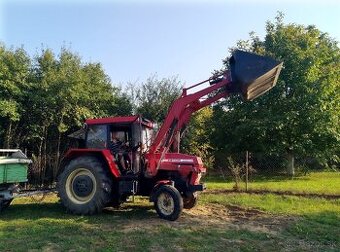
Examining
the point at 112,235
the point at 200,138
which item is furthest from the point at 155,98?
the point at 112,235

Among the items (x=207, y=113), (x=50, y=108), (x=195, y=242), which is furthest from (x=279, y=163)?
(x=195, y=242)

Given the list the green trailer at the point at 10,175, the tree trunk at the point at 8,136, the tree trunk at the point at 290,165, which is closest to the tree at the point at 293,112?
the tree trunk at the point at 290,165

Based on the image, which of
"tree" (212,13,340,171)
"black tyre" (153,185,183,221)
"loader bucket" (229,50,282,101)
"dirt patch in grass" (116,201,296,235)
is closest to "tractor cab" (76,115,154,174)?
"black tyre" (153,185,183,221)

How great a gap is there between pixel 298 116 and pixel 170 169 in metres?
13.5

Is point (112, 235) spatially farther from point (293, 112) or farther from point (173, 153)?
point (293, 112)

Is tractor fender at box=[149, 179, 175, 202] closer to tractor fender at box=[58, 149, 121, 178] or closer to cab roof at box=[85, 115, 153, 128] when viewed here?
tractor fender at box=[58, 149, 121, 178]

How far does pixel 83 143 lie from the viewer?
11.6m

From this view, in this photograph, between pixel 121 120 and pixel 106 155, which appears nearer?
pixel 106 155

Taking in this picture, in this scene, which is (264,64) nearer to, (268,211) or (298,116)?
(268,211)

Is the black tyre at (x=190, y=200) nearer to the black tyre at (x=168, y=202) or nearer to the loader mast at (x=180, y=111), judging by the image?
the black tyre at (x=168, y=202)

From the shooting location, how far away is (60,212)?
11.0 metres

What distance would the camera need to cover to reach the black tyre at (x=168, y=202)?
999 cm

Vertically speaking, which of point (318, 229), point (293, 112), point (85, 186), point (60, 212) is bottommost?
point (318, 229)

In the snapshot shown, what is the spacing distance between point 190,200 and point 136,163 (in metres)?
1.78
